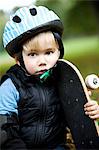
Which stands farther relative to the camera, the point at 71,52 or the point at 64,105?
the point at 71,52

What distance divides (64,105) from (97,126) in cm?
21

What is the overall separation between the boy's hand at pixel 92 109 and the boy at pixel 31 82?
0.18 m

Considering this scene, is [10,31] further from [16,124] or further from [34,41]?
[16,124]

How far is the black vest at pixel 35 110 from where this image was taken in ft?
6.65

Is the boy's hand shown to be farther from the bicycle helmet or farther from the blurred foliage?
the blurred foliage

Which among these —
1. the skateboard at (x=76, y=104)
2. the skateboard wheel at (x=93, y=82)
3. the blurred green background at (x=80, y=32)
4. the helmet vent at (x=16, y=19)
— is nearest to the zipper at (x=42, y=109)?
the skateboard at (x=76, y=104)

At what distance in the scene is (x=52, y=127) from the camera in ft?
6.81

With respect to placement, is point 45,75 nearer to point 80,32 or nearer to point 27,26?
point 27,26

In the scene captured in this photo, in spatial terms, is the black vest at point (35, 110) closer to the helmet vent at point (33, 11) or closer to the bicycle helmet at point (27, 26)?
the bicycle helmet at point (27, 26)

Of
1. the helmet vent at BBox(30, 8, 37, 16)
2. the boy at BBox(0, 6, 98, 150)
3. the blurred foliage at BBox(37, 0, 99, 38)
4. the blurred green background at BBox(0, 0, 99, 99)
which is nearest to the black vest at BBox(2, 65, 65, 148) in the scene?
the boy at BBox(0, 6, 98, 150)

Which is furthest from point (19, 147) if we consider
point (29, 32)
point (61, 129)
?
point (29, 32)

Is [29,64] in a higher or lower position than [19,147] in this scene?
higher

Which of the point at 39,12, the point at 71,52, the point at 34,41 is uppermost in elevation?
the point at 71,52

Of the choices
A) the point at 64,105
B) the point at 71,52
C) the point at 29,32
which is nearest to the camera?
the point at 29,32
